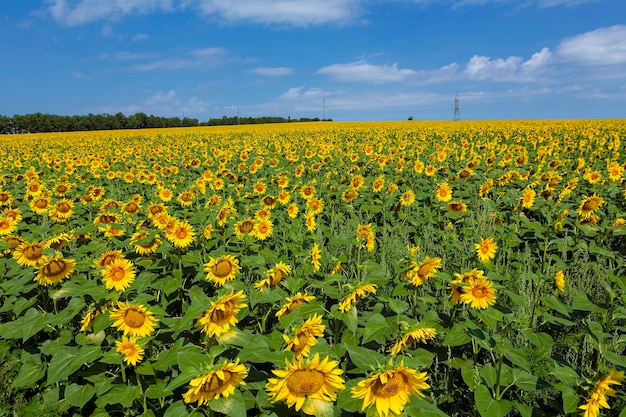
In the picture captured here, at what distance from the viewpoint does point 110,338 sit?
288cm

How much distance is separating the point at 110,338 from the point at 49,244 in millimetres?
1117

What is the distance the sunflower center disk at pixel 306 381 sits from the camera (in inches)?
65.7

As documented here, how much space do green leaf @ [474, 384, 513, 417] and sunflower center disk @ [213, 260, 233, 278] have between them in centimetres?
183

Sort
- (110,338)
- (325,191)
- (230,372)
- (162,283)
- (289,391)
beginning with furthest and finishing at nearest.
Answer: (325,191)
(162,283)
(110,338)
(230,372)
(289,391)

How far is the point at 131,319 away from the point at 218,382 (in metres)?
0.91

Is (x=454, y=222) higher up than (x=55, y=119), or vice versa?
(x=55, y=119)

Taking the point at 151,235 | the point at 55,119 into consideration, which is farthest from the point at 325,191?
the point at 55,119

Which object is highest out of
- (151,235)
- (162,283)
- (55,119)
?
(55,119)

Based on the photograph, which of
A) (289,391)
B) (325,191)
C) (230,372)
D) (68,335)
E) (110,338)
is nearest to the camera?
(289,391)

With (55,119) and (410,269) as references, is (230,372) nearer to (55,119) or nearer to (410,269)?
(410,269)

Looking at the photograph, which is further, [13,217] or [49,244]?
[13,217]

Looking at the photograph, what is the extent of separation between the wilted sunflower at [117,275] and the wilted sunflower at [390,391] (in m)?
1.87

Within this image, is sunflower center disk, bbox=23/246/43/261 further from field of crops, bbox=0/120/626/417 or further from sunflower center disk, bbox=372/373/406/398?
sunflower center disk, bbox=372/373/406/398

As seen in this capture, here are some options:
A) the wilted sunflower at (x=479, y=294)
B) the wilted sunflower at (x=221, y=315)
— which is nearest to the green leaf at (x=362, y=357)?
the wilted sunflower at (x=221, y=315)
